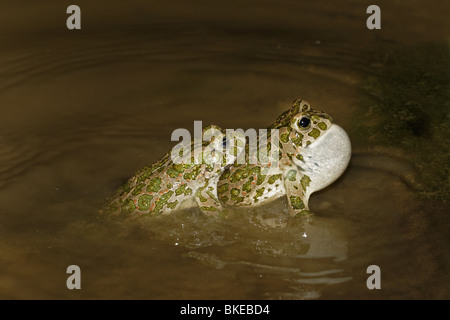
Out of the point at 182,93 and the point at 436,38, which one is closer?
the point at 182,93

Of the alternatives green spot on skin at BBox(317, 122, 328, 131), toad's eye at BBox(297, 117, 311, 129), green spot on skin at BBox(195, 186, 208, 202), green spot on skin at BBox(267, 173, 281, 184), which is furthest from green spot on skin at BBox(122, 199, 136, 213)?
green spot on skin at BBox(317, 122, 328, 131)

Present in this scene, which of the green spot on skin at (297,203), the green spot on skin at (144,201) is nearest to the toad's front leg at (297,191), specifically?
the green spot on skin at (297,203)

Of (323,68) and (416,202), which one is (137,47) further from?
(416,202)

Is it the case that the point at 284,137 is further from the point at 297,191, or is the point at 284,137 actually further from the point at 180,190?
the point at 180,190

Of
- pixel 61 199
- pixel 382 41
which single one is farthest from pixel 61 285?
pixel 382 41

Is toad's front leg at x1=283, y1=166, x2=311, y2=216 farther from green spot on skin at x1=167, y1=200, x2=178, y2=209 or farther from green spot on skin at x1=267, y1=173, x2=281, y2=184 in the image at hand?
green spot on skin at x1=167, y1=200, x2=178, y2=209
